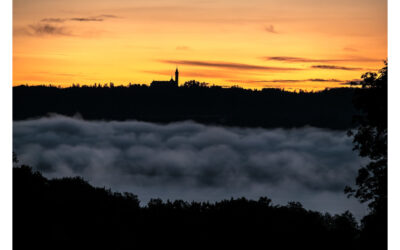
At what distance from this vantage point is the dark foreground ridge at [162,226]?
118 ft

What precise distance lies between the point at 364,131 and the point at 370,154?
3.96 ft

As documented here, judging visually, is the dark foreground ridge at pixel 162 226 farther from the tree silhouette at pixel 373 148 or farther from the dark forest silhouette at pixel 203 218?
the tree silhouette at pixel 373 148

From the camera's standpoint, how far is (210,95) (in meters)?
153

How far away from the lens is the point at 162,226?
133 ft

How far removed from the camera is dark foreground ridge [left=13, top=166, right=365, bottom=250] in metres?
36.0

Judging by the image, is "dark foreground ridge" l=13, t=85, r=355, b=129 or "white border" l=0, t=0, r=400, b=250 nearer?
"white border" l=0, t=0, r=400, b=250
